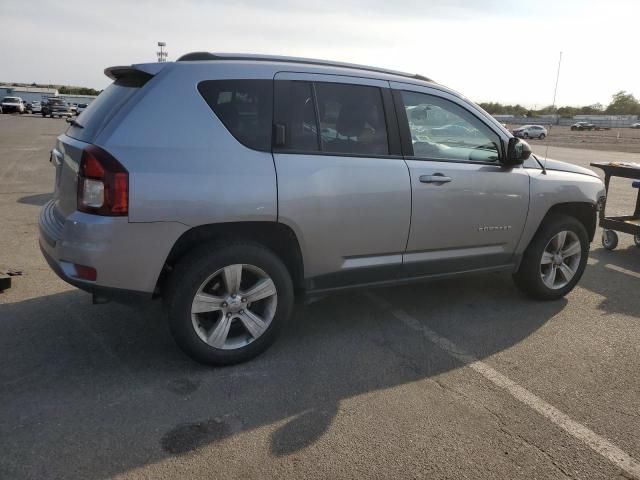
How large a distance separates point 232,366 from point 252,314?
367mm

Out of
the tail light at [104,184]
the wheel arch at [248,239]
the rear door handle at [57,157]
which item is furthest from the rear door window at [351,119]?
the rear door handle at [57,157]

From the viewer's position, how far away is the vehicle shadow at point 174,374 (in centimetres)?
279

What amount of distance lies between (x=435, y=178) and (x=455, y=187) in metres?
0.21

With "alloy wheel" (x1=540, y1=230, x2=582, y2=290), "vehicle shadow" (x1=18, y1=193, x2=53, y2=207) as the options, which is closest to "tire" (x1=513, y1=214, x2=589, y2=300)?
"alloy wheel" (x1=540, y1=230, x2=582, y2=290)

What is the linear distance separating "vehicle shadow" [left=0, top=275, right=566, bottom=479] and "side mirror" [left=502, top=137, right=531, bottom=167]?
1312 mm

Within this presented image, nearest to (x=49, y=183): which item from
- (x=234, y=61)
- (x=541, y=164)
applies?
(x=234, y=61)

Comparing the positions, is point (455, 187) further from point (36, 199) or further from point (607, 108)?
point (607, 108)

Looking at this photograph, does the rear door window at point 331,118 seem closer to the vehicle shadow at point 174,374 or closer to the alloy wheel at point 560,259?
the vehicle shadow at point 174,374

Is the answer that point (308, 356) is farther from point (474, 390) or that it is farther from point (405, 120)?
point (405, 120)

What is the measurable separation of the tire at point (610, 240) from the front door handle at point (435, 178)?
430 cm

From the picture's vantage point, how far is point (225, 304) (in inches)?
140

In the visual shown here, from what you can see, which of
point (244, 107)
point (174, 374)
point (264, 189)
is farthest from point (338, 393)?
point (244, 107)

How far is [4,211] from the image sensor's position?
7.83 meters

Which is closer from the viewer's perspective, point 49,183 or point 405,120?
point 405,120
